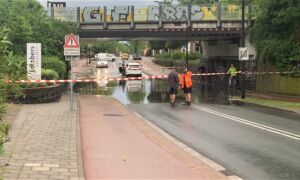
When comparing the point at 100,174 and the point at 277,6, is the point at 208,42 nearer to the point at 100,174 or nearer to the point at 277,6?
the point at 277,6

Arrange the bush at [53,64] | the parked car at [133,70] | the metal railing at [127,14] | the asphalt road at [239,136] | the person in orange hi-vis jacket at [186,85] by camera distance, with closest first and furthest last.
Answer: the asphalt road at [239,136] < the person in orange hi-vis jacket at [186,85] < the bush at [53,64] < the metal railing at [127,14] < the parked car at [133,70]

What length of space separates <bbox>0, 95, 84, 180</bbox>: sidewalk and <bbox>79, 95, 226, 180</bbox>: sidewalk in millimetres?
283

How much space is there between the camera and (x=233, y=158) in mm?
10250

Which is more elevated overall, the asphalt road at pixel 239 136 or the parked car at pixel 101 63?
the parked car at pixel 101 63

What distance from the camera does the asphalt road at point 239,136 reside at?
941 cm

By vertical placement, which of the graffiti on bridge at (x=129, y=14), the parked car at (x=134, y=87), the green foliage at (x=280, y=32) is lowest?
the parked car at (x=134, y=87)

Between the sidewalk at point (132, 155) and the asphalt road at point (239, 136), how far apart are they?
0.68 m

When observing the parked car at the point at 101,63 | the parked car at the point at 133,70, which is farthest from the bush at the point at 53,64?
the parked car at the point at 101,63

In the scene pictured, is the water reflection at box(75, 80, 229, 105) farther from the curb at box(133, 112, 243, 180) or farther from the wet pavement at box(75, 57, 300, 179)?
the curb at box(133, 112, 243, 180)

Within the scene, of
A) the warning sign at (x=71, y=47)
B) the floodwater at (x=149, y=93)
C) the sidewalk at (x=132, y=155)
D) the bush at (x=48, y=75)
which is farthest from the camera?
the floodwater at (x=149, y=93)

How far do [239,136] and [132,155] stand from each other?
13.8ft

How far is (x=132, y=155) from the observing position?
1005cm

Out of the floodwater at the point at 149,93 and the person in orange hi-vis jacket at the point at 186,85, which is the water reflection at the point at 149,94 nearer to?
the floodwater at the point at 149,93

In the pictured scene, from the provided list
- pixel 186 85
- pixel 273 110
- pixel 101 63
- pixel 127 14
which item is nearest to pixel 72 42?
pixel 186 85
